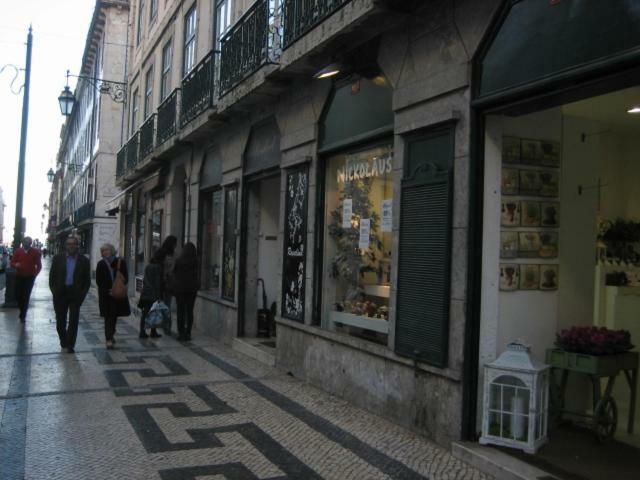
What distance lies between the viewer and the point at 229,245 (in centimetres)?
1112

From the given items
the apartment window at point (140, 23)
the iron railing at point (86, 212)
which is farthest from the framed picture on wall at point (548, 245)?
the iron railing at point (86, 212)

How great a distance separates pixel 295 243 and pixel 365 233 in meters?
1.46

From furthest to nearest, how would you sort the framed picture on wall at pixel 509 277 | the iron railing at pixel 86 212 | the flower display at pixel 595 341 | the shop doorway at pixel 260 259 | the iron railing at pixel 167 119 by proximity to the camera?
the iron railing at pixel 86 212, the iron railing at pixel 167 119, the shop doorway at pixel 260 259, the framed picture on wall at pixel 509 277, the flower display at pixel 595 341

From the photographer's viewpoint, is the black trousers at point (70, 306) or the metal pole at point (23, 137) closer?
the black trousers at point (70, 306)

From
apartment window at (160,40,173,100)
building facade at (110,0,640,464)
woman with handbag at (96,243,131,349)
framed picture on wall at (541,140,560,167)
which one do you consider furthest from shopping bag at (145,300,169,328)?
apartment window at (160,40,173,100)

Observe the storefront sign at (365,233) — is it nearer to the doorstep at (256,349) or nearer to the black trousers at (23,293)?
the doorstep at (256,349)

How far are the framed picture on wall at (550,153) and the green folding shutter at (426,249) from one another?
0.86 metres

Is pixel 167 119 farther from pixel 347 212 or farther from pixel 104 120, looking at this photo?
pixel 104 120

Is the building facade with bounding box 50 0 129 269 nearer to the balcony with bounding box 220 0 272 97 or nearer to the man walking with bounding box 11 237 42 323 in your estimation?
the man walking with bounding box 11 237 42 323

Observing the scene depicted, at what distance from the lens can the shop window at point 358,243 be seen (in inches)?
262

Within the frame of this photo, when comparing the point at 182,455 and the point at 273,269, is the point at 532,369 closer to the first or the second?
the point at 182,455

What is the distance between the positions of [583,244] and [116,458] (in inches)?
173

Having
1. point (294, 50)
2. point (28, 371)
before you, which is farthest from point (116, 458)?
point (294, 50)

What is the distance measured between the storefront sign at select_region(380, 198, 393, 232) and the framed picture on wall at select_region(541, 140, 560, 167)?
1601mm
